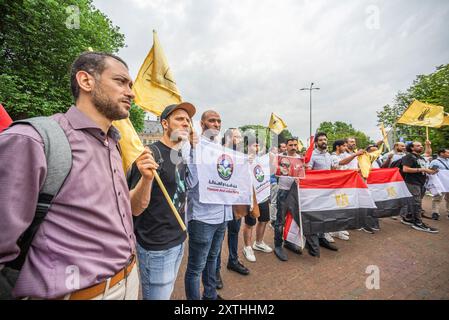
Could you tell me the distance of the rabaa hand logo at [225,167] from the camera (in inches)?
116

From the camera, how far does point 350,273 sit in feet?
12.1

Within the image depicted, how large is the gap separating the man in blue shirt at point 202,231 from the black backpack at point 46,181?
1655 mm

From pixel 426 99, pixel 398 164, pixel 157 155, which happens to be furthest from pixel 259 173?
pixel 426 99

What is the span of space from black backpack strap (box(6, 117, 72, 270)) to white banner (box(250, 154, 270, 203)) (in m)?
3.33

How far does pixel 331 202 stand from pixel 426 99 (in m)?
23.5

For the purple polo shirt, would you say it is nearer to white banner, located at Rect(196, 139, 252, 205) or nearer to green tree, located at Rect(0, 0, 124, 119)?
white banner, located at Rect(196, 139, 252, 205)

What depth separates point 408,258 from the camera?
4.24 m

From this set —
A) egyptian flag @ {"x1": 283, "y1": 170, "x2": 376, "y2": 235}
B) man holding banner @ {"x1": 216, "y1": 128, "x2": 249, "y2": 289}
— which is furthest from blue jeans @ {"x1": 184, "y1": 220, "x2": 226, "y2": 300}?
egyptian flag @ {"x1": 283, "y1": 170, "x2": 376, "y2": 235}

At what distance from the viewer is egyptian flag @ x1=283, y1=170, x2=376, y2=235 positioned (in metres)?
4.43

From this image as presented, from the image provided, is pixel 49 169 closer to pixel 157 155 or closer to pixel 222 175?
pixel 157 155

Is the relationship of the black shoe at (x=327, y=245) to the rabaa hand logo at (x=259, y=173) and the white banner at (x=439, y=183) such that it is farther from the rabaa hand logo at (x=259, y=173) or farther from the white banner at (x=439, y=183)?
the white banner at (x=439, y=183)
